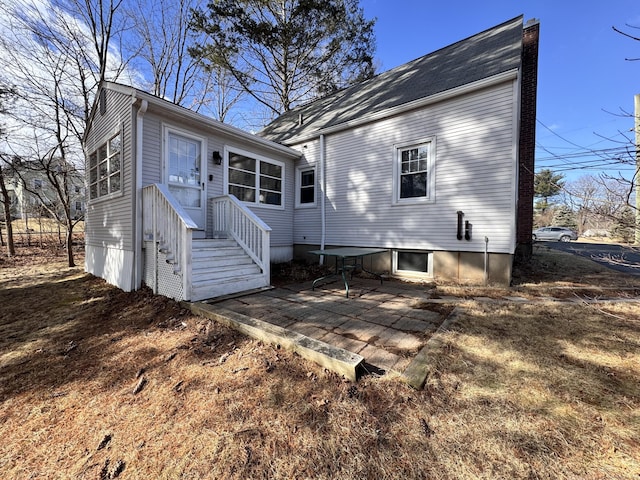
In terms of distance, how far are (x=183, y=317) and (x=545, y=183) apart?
4414 millimetres

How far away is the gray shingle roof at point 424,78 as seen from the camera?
5.78m

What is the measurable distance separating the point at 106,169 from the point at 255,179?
3.49 m

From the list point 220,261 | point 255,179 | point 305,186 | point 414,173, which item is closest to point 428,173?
point 414,173

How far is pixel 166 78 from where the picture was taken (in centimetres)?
1347

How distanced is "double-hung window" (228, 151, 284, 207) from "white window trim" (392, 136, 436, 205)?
3372 mm

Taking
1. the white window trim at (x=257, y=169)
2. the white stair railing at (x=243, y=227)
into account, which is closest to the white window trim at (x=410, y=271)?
the white stair railing at (x=243, y=227)

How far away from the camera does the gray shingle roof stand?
5.78 m

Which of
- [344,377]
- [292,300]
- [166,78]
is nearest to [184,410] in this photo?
[344,377]

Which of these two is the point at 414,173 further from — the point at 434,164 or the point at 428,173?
the point at 434,164

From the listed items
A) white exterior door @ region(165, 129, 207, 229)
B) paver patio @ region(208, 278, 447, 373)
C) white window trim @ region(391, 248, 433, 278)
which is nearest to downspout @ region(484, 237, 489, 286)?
white window trim @ region(391, 248, 433, 278)

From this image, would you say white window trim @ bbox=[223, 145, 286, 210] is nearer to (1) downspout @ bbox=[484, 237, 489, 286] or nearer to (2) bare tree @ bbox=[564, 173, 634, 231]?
(1) downspout @ bbox=[484, 237, 489, 286]

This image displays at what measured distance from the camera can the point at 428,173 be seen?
19.7ft

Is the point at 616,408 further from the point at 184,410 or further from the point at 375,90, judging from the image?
the point at 375,90

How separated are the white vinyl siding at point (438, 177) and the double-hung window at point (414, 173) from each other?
0.12 meters
